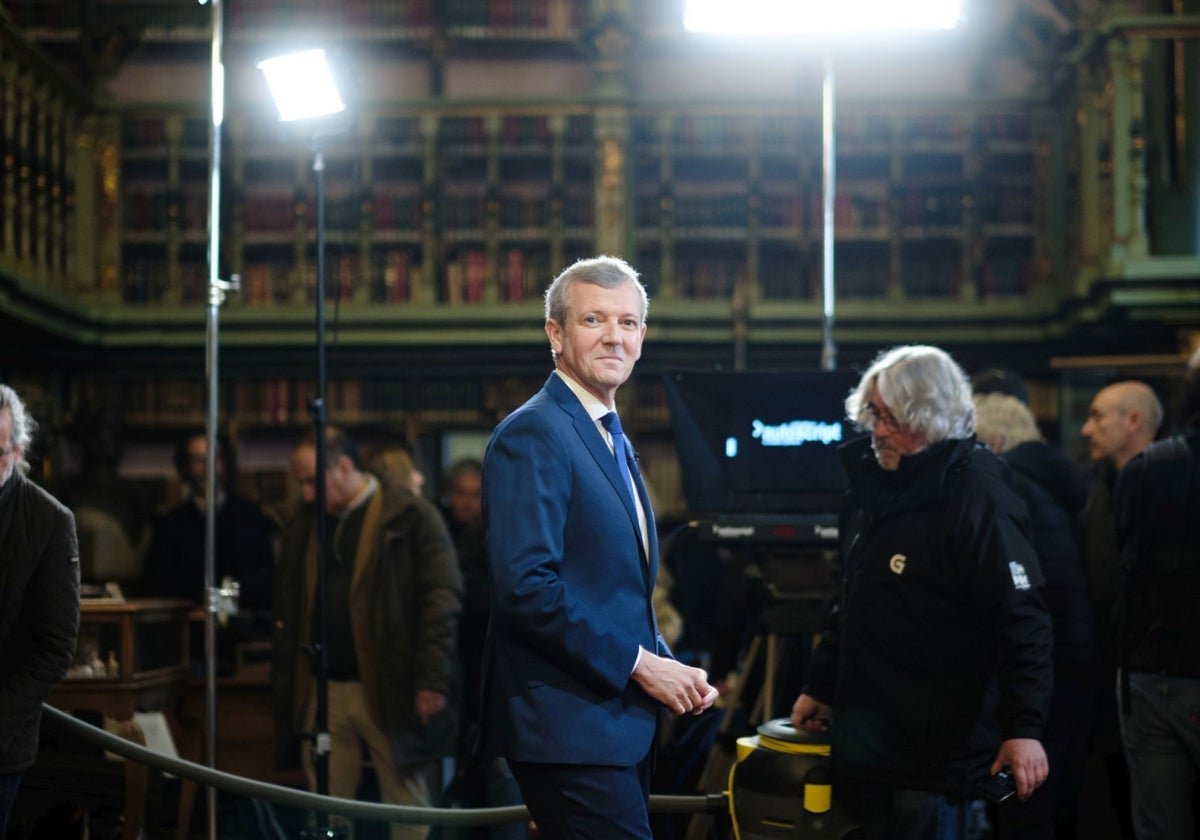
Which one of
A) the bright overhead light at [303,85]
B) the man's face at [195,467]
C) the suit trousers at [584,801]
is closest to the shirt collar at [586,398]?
the suit trousers at [584,801]

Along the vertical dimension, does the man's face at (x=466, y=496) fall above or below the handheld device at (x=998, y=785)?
above

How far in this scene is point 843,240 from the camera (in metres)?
7.26

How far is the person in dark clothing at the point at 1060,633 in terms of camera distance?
2.89m

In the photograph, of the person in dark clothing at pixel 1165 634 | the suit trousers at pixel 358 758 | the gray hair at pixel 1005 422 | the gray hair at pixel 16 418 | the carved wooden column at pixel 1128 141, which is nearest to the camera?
the gray hair at pixel 16 418

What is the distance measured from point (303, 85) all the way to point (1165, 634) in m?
2.50

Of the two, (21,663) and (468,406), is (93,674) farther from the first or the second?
(468,406)

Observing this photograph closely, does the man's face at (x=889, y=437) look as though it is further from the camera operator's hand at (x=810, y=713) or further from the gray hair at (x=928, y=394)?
the camera operator's hand at (x=810, y=713)

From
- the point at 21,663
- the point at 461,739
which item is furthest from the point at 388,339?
the point at 21,663

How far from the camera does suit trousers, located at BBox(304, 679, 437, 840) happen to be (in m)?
3.88

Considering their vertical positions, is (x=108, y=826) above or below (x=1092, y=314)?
below

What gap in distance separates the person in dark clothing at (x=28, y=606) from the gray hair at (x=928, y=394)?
1.51 meters

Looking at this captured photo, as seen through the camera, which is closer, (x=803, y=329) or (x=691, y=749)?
(x=691, y=749)

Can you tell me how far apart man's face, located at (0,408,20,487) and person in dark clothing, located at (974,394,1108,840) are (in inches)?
79.8

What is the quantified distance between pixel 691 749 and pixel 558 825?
1.69m
